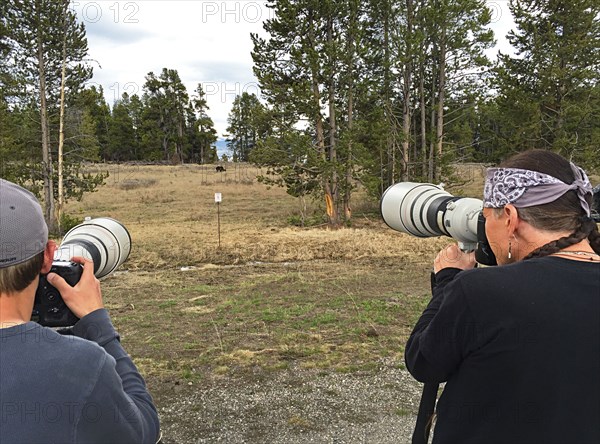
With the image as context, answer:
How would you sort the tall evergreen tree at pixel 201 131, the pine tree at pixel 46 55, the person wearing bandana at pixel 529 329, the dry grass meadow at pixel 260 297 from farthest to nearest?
the tall evergreen tree at pixel 201 131, the pine tree at pixel 46 55, the dry grass meadow at pixel 260 297, the person wearing bandana at pixel 529 329

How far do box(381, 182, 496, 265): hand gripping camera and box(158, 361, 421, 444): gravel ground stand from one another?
90.3 inches

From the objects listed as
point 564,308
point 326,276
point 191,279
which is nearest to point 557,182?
point 564,308

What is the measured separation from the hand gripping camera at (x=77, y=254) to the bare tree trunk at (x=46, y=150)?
16752 mm

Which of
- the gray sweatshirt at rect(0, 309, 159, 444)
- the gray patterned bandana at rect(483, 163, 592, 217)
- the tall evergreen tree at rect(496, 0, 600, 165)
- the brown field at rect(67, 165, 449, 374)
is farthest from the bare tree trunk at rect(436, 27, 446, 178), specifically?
the gray sweatshirt at rect(0, 309, 159, 444)

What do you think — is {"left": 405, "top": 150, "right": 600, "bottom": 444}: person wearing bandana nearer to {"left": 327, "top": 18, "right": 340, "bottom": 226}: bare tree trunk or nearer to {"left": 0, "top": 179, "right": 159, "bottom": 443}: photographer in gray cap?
{"left": 0, "top": 179, "right": 159, "bottom": 443}: photographer in gray cap

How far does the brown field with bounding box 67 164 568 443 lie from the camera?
4973 millimetres

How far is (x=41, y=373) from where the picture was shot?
115 cm

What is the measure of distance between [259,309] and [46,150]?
13.0 metres

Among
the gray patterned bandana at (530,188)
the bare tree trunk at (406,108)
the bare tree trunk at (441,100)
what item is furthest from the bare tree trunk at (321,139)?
the gray patterned bandana at (530,188)

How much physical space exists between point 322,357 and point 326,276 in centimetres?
549

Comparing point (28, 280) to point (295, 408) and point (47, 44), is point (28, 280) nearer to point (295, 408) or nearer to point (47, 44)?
point (295, 408)

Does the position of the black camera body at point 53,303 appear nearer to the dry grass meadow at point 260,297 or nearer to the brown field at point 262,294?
the dry grass meadow at point 260,297

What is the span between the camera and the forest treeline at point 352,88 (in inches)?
663

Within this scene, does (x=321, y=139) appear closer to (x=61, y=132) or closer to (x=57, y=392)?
(x=61, y=132)
